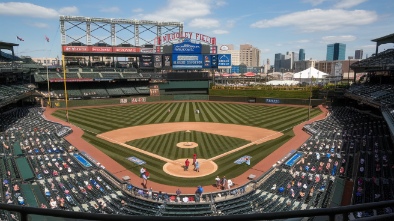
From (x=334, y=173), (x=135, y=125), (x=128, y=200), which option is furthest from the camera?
(x=135, y=125)

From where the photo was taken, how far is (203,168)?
2448cm

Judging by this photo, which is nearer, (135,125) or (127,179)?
(127,179)

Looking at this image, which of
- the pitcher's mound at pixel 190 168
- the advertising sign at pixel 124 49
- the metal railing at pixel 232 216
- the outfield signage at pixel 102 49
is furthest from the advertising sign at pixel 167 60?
the metal railing at pixel 232 216

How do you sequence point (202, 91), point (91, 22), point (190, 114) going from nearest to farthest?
point (190, 114) → point (91, 22) → point (202, 91)

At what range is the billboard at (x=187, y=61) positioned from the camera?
230ft

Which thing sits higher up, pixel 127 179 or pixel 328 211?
pixel 328 211

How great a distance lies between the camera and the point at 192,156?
27.5 metres

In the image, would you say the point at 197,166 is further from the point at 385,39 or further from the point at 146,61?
the point at 146,61

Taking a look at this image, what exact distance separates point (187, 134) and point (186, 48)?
127 feet

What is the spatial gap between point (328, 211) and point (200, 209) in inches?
602

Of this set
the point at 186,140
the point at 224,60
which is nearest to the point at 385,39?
the point at 224,60

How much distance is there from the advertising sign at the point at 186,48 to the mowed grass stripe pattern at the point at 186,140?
3715 cm

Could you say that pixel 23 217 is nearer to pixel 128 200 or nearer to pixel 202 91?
pixel 128 200

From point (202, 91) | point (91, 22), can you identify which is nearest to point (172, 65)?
point (202, 91)
